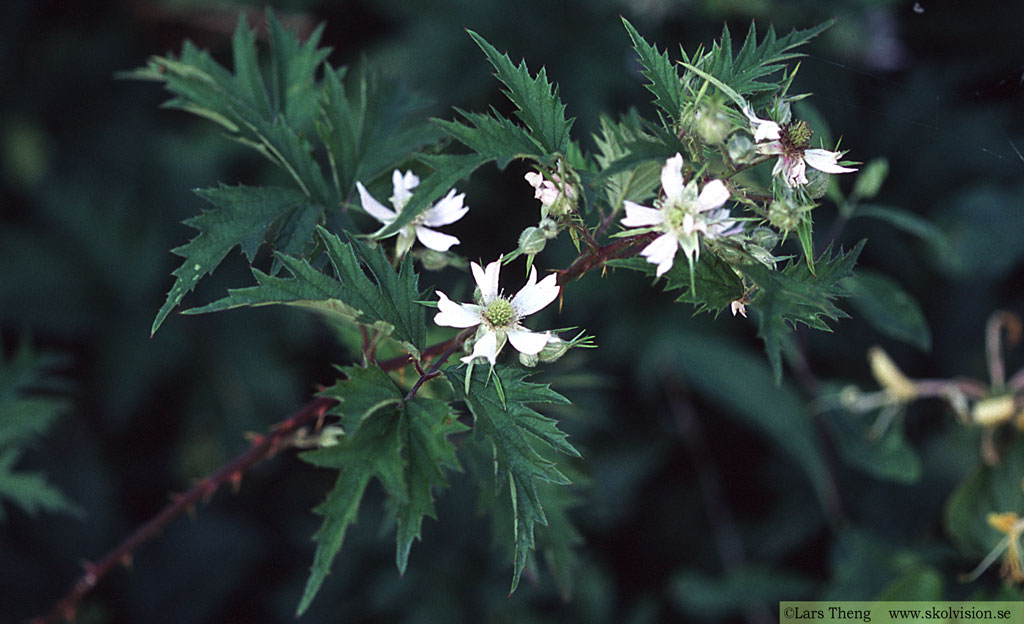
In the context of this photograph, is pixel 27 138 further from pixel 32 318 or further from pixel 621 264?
pixel 621 264

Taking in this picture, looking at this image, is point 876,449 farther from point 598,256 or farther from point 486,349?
point 486,349

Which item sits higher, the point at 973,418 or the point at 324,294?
the point at 324,294

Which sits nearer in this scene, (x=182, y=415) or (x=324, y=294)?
(x=324, y=294)

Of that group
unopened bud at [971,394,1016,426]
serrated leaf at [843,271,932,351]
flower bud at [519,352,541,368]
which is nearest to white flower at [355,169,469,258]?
flower bud at [519,352,541,368]

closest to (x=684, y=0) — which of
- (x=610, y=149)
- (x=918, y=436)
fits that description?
(x=918, y=436)

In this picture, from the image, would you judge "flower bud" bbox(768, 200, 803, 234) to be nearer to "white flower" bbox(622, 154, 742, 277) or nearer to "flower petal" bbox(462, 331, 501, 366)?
"white flower" bbox(622, 154, 742, 277)

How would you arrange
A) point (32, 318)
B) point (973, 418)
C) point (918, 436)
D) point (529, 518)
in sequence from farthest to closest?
point (32, 318)
point (918, 436)
point (973, 418)
point (529, 518)
